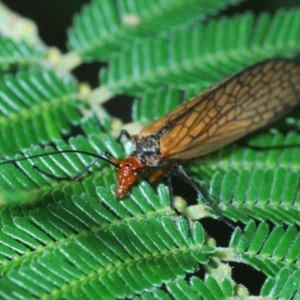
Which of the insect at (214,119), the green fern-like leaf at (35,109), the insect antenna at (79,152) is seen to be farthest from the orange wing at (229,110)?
the green fern-like leaf at (35,109)

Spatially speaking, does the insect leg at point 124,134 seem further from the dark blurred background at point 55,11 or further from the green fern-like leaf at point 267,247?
the dark blurred background at point 55,11

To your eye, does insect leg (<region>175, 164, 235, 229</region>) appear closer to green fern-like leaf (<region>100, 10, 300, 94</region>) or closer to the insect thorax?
the insect thorax

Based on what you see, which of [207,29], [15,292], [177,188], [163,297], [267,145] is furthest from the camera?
[207,29]

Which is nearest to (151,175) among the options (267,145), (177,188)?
(177,188)

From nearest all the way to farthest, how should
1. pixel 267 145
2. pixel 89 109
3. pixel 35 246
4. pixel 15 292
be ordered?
pixel 15 292 → pixel 35 246 → pixel 267 145 → pixel 89 109

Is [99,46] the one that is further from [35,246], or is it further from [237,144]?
[35,246]

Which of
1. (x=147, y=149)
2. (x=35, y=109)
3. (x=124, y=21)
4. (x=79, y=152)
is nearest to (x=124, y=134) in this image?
(x=147, y=149)
